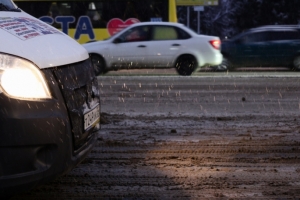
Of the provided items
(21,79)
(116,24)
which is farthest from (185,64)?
(21,79)

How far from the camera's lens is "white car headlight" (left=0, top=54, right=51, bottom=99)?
3387mm

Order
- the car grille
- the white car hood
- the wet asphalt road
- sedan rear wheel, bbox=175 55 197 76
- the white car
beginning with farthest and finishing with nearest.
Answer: sedan rear wheel, bbox=175 55 197 76 → the white car → the wet asphalt road → the car grille → the white car hood

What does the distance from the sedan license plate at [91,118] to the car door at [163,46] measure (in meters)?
14.7

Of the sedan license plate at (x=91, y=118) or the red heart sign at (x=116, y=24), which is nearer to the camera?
the sedan license plate at (x=91, y=118)

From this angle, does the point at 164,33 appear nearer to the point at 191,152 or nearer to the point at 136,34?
the point at 136,34

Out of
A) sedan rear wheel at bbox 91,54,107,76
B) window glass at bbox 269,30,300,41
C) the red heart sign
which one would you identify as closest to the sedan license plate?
sedan rear wheel at bbox 91,54,107,76

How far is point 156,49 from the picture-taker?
63.2ft

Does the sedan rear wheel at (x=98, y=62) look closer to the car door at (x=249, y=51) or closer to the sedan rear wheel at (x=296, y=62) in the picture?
the car door at (x=249, y=51)

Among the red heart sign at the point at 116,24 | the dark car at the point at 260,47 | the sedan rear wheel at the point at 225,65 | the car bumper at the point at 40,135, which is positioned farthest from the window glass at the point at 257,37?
the car bumper at the point at 40,135

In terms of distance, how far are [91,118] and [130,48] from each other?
1498cm

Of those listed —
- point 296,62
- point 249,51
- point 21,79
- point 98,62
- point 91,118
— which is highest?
point 21,79

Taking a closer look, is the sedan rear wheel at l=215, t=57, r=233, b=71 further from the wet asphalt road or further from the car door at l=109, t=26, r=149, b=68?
the wet asphalt road

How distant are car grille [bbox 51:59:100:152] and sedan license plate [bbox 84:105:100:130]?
0.03m

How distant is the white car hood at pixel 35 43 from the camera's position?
3.55m
